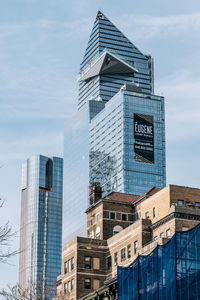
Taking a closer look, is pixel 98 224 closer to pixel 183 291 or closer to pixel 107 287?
pixel 107 287

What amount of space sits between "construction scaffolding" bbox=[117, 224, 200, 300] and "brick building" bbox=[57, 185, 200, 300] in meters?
12.9

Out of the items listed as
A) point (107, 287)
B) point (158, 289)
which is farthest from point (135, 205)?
point (158, 289)

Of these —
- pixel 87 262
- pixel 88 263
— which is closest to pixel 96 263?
pixel 88 263

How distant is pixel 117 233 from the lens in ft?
369

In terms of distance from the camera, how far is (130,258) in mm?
103750

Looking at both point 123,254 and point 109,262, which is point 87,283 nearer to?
point 109,262

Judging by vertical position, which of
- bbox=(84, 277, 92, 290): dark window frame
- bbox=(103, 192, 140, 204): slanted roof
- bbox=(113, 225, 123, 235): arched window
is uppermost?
bbox=(103, 192, 140, 204): slanted roof

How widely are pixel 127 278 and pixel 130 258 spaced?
1935cm

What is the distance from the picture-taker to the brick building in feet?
328

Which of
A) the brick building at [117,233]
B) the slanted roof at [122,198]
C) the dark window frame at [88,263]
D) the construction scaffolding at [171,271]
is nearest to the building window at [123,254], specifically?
the brick building at [117,233]

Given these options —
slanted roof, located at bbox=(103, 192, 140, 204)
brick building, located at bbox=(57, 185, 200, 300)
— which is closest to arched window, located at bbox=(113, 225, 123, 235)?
brick building, located at bbox=(57, 185, 200, 300)

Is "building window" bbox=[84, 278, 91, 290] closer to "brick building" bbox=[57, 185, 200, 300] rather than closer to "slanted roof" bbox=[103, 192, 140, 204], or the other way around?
"brick building" bbox=[57, 185, 200, 300]

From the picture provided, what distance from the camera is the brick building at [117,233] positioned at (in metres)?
99.9

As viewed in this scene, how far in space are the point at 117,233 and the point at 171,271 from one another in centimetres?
4030
